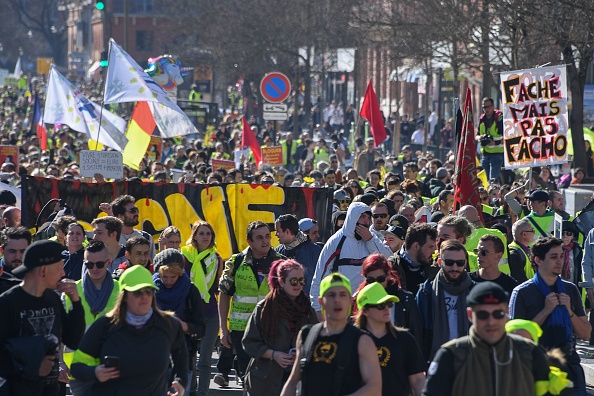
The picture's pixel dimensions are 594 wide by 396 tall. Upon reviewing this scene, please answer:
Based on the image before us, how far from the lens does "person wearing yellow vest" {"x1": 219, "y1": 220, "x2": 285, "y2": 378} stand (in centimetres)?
937

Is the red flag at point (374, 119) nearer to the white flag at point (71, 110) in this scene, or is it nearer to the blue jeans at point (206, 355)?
the white flag at point (71, 110)

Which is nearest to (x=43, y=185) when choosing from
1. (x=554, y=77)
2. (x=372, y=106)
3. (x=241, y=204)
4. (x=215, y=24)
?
(x=241, y=204)

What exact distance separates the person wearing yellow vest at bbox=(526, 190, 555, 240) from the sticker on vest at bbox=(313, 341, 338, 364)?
6.79m

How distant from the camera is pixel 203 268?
34.2 ft

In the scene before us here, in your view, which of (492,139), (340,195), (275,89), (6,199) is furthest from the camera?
(275,89)

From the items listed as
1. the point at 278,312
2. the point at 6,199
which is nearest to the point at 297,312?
the point at 278,312

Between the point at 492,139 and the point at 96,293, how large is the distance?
14009 millimetres

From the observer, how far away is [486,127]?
21.4 meters

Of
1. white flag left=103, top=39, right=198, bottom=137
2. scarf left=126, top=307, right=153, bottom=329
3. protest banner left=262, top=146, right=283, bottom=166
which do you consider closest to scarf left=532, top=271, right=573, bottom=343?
scarf left=126, top=307, right=153, bottom=329

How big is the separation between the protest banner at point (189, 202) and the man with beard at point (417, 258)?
17.3ft

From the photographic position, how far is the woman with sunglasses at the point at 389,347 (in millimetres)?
6633

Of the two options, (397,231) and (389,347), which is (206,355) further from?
(389,347)

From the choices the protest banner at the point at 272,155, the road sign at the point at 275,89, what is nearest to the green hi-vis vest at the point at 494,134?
the protest banner at the point at 272,155

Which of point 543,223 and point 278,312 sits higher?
point 543,223
